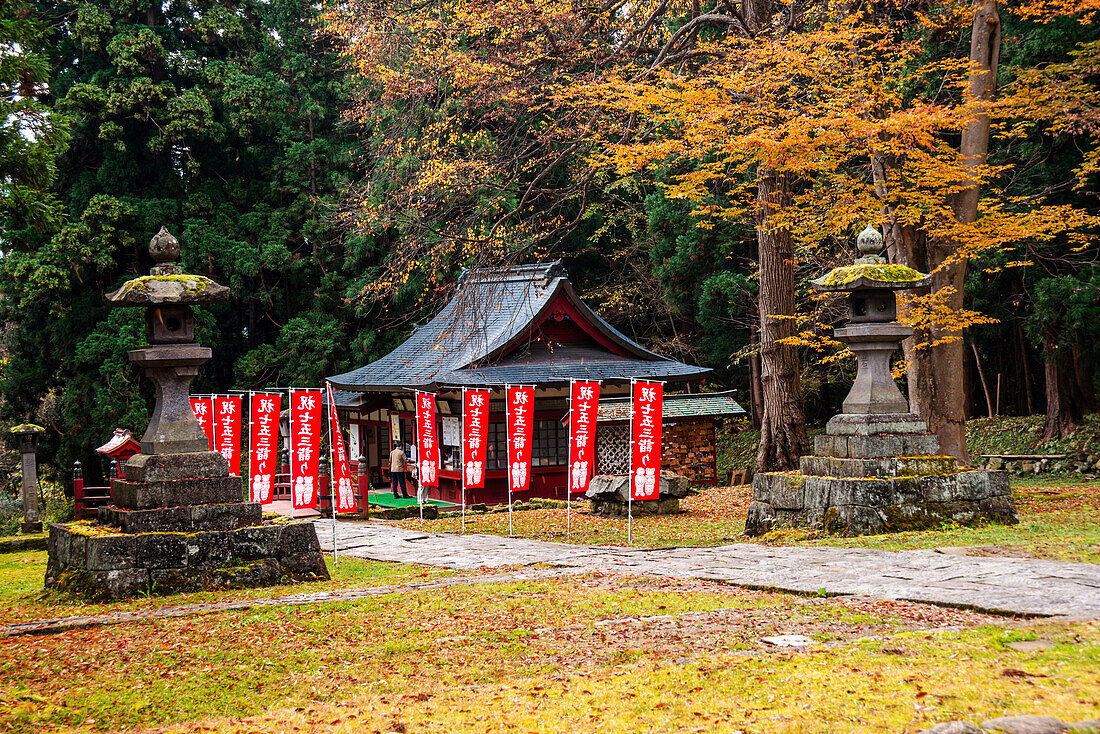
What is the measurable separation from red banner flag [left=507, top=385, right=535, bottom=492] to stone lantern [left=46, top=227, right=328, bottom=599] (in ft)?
17.0

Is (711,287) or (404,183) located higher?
(404,183)

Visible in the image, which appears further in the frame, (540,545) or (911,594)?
(540,545)

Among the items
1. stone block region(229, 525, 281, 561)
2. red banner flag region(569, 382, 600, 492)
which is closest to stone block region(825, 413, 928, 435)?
red banner flag region(569, 382, 600, 492)

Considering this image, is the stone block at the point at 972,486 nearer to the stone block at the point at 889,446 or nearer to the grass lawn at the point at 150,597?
the stone block at the point at 889,446

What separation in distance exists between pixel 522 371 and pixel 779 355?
23.6ft

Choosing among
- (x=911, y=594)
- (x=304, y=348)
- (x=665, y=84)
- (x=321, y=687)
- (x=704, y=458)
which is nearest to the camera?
(x=321, y=687)

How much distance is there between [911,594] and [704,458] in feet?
51.7

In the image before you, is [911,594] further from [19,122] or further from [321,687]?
[19,122]

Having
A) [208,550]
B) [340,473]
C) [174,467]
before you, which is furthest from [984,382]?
[174,467]

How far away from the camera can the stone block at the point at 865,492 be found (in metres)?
10.4

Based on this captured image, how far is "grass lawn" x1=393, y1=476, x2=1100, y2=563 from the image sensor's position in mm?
9016

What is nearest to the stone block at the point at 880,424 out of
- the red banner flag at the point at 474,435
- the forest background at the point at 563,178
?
the forest background at the point at 563,178

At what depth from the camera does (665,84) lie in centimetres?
1352

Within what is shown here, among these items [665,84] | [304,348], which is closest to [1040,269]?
[665,84]
